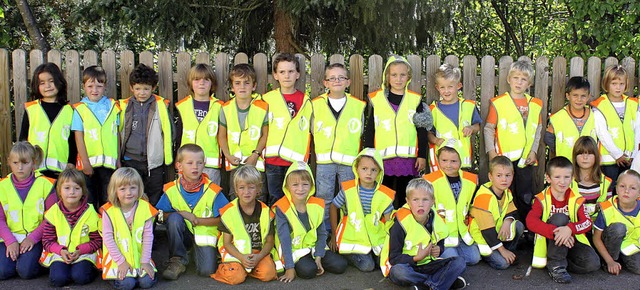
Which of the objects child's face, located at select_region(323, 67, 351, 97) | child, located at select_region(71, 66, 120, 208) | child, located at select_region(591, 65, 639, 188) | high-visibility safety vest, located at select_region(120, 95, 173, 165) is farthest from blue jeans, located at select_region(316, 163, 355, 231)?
child, located at select_region(591, 65, 639, 188)

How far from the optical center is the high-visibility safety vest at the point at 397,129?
6863mm

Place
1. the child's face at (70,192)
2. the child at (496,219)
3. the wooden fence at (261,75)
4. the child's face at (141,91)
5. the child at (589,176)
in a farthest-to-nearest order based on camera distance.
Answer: the wooden fence at (261,75)
the child's face at (141,91)
the child at (589,176)
the child at (496,219)
the child's face at (70,192)

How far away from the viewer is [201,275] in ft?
20.2

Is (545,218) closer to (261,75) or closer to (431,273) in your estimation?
(431,273)

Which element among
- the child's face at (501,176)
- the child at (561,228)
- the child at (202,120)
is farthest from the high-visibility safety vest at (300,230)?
the child at (561,228)

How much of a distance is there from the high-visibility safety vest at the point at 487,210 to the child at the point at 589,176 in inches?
29.1

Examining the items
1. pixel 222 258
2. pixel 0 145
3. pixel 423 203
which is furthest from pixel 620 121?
pixel 0 145

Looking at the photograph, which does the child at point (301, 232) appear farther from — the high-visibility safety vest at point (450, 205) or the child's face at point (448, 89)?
the child's face at point (448, 89)

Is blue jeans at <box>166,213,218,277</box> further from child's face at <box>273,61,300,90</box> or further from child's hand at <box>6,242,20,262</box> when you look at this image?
child's face at <box>273,61,300,90</box>

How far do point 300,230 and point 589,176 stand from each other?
9.55 ft

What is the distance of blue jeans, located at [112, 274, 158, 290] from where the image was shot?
18.8 feet

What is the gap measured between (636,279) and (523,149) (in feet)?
5.48

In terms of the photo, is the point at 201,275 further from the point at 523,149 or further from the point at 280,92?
the point at 523,149

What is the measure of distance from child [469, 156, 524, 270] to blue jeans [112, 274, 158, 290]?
2996 millimetres
